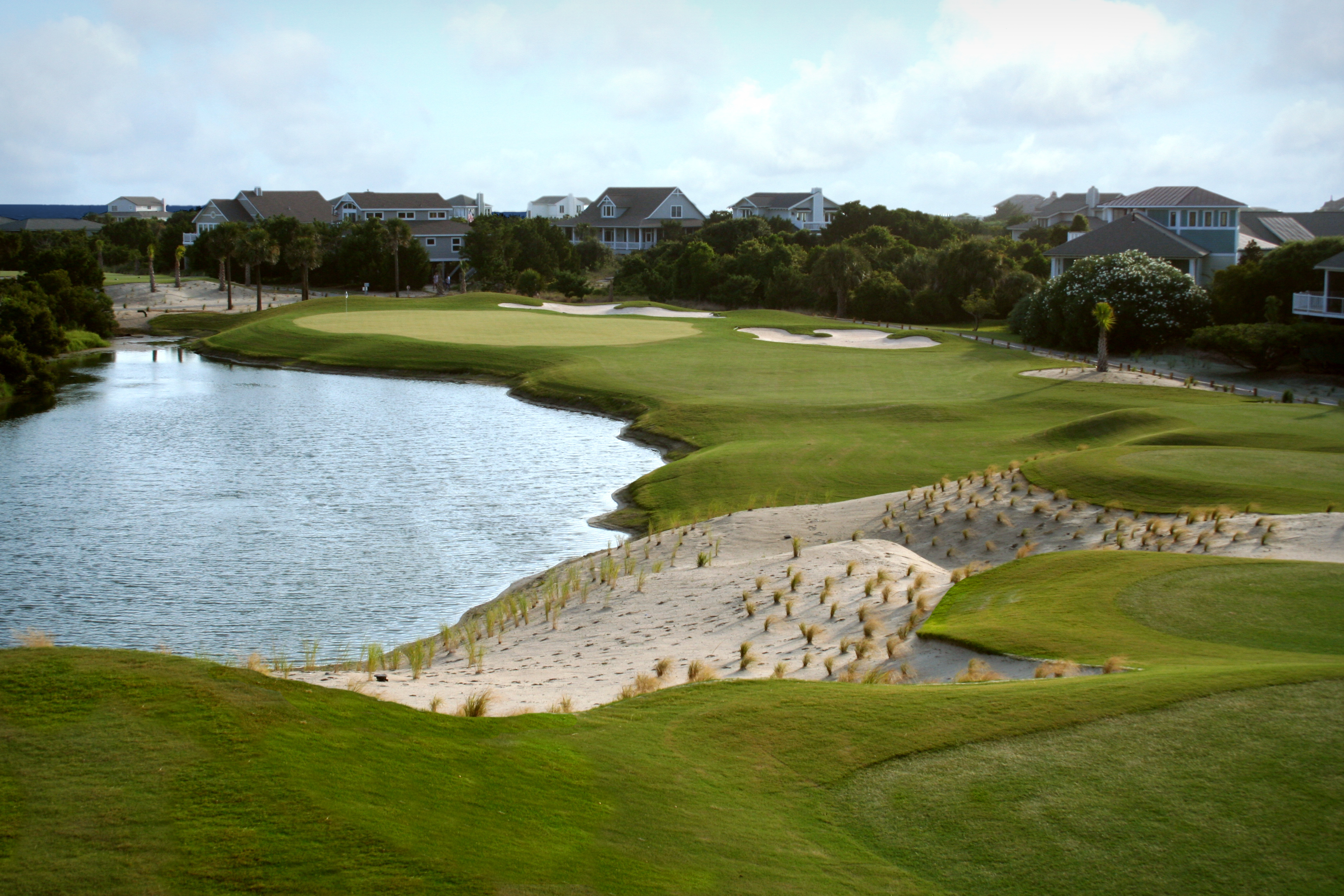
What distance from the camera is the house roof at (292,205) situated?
12150cm

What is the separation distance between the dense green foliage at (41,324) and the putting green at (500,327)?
13.5 m

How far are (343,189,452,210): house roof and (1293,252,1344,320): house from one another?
91.5m

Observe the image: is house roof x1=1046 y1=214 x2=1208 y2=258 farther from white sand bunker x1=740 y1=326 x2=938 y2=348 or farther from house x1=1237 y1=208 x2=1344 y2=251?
white sand bunker x1=740 y1=326 x2=938 y2=348

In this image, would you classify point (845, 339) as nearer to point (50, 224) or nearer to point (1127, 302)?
point (1127, 302)

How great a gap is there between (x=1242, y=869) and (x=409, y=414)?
37.8m

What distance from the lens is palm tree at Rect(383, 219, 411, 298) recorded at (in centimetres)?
9238

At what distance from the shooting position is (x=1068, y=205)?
15150 cm

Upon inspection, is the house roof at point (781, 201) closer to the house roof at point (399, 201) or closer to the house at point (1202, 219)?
the house roof at point (399, 201)

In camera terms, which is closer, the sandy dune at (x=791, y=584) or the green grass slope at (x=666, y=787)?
the green grass slope at (x=666, y=787)

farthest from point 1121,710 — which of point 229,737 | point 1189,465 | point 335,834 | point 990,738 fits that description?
point 1189,465

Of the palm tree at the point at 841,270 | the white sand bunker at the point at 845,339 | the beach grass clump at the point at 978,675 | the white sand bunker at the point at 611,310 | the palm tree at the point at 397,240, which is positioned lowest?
the beach grass clump at the point at 978,675

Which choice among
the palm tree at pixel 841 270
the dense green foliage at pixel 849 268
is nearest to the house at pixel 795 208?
the dense green foliage at pixel 849 268

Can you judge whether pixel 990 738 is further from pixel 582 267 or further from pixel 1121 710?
pixel 582 267

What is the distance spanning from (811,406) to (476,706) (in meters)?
29.2
